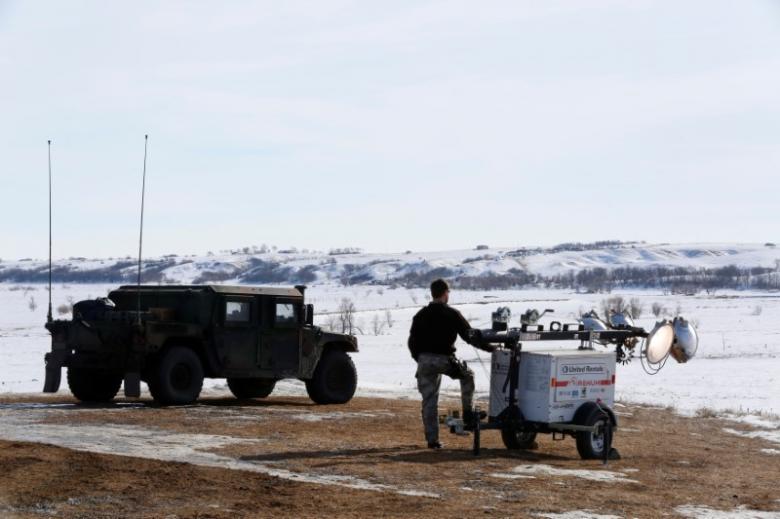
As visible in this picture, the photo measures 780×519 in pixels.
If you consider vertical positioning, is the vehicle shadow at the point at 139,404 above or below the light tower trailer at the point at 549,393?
below

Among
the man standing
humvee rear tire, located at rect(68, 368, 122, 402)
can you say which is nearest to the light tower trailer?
the man standing

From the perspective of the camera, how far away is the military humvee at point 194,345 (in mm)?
16734

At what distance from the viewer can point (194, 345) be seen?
57.2 feet

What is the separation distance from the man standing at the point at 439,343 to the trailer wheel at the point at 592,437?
113 centimetres

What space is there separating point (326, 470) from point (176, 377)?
6.64 meters

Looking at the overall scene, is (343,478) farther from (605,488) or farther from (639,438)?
(639,438)

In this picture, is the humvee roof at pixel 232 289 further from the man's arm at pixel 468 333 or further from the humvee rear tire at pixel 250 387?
the man's arm at pixel 468 333

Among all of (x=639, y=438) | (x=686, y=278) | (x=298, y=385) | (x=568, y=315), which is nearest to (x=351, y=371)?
(x=298, y=385)

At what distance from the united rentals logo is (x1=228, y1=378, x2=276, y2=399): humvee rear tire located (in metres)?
7.59

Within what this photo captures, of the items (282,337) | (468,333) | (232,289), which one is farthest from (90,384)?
(468,333)

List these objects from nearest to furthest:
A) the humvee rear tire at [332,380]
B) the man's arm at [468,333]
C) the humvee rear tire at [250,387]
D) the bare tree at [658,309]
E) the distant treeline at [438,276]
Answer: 1. the man's arm at [468,333]
2. the humvee rear tire at [332,380]
3. the humvee rear tire at [250,387]
4. the bare tree at [658,309]
5. the distant treeline at [438,276]

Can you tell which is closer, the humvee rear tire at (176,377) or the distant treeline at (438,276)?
the humvee rear tire at (176,377)

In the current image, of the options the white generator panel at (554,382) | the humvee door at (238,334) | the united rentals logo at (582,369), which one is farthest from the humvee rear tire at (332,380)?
the united rentals logo at (582,369)

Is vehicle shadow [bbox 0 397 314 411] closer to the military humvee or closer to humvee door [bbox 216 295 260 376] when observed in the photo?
the military humvee
